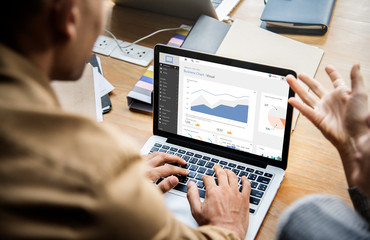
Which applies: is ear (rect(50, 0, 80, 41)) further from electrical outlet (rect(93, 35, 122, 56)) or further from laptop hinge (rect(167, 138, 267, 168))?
electrical outlet (rect(93, 35, 122, 56))

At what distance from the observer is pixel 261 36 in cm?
130

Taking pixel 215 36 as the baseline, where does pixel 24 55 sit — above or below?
above

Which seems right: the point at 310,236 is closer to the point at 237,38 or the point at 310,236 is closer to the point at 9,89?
the point at 9,89

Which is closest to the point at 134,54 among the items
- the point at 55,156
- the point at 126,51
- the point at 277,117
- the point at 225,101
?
the point at 126,51

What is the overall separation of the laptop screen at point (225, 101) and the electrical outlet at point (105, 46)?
0.42m

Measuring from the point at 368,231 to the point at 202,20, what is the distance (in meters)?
0.97

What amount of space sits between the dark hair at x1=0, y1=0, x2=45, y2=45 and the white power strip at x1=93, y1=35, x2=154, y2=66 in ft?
2.58

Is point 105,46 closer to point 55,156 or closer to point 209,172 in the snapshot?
point 209,172

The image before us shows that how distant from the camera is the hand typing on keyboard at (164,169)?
0.93m

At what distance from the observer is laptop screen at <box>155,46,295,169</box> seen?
2.97 ft

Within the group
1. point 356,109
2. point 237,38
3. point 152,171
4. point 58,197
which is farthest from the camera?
point 237,38

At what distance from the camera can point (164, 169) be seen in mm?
953

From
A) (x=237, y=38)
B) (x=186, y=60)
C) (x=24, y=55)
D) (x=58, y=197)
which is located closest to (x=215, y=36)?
(x=237, y=38)

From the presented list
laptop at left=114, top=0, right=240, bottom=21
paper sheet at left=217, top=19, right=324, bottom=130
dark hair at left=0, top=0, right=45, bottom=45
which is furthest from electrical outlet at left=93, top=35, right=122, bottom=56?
dark hair at left=0, top=0, right=45, bottom=45
